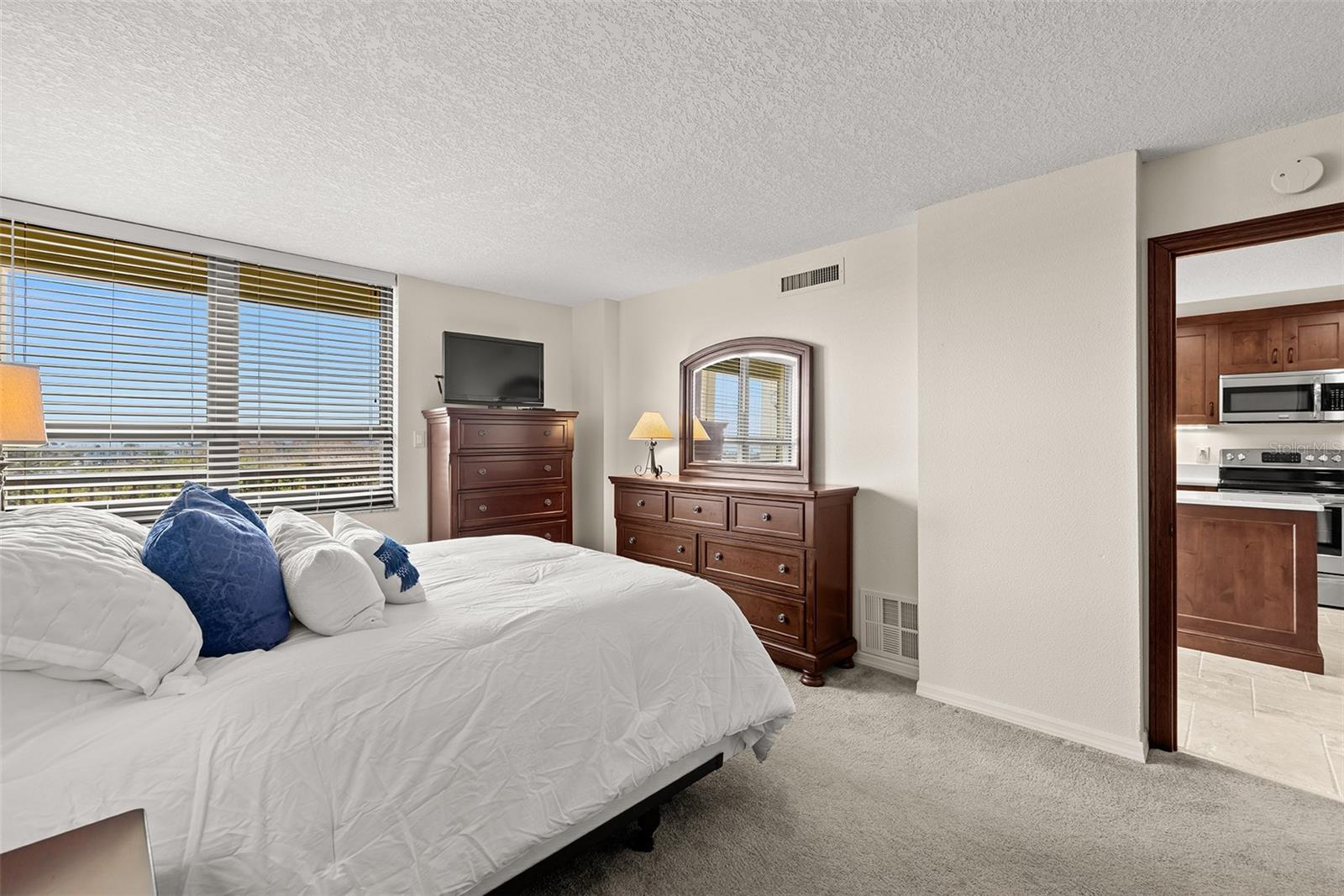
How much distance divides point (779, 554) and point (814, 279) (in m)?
1.70

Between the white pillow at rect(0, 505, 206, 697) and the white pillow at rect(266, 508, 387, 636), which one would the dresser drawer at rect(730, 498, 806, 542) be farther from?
the white pillow at rect(0, 505, 206, 697)

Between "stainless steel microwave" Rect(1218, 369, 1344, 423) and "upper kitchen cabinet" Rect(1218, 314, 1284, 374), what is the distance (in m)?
0.09

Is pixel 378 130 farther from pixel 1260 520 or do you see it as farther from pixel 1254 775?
pixel 1260 520

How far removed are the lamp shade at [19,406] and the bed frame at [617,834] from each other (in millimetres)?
2040

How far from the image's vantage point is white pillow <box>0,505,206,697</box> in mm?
1161

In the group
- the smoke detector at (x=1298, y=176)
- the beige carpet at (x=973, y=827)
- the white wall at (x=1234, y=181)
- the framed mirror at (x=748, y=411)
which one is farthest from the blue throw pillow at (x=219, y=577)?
the smoke detector at (x=1298, y=176)

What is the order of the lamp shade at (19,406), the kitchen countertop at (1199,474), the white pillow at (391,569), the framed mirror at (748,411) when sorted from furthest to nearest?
the kitchen countertop at (1199,474) < the framed mirror at (748,411) < the lamp shade at (19,406) < the white pillow at (391,569)

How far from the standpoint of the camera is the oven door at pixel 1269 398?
468 cm

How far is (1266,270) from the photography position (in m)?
4.03

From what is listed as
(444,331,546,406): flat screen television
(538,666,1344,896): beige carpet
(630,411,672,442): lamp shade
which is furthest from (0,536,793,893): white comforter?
(444,331,546,406): flat screen television

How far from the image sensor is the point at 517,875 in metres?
1.56

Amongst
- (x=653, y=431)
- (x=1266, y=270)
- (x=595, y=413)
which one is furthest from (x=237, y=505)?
(x=1266, y=270)

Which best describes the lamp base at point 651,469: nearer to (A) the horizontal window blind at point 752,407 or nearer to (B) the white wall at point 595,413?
(B) the white wall at point 595,413

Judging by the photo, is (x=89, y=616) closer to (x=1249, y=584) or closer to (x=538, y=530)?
(x=538, y=530)
